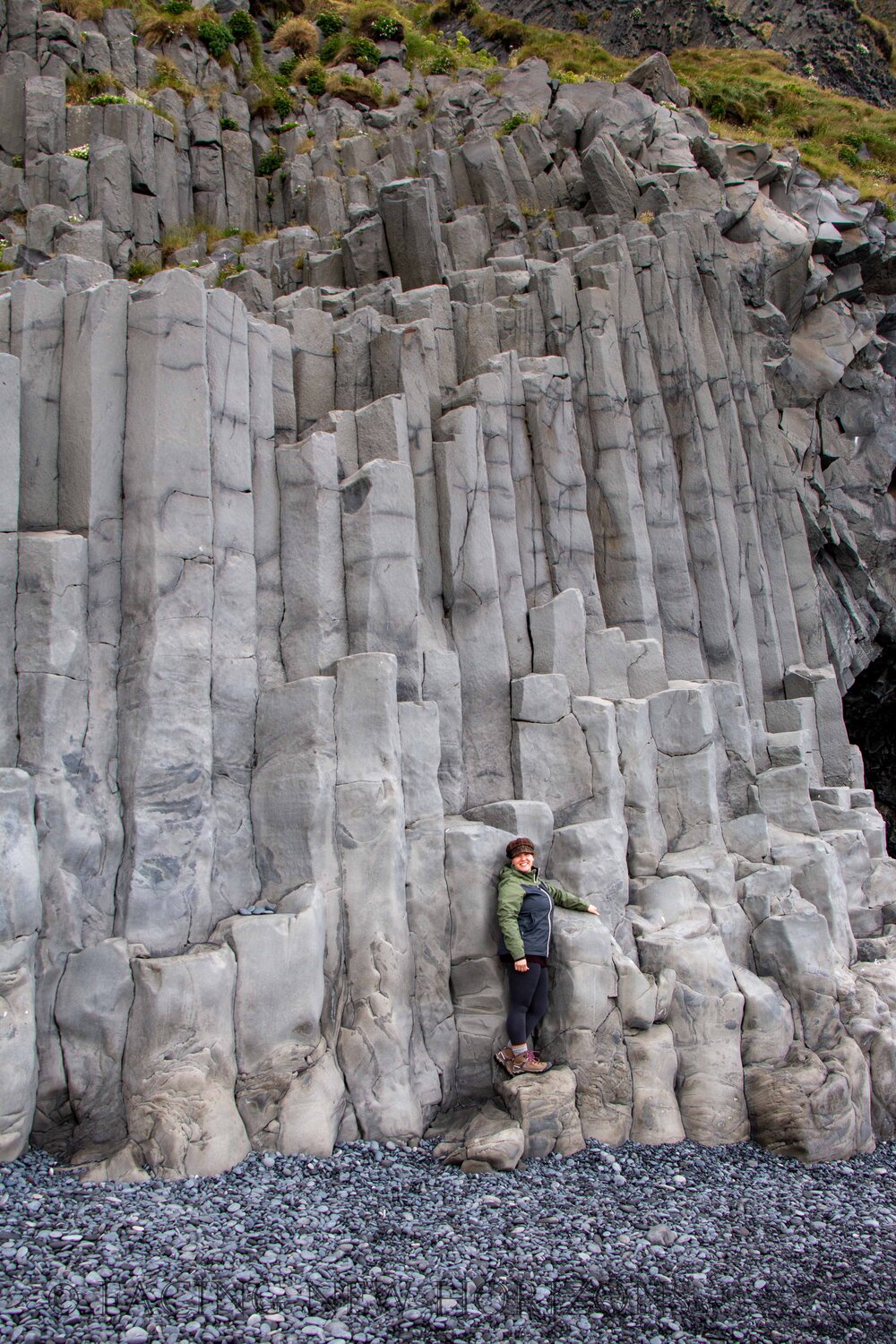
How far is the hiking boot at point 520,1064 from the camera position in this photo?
1033 centimetres

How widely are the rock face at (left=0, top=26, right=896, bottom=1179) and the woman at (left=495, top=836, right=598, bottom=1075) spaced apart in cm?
30

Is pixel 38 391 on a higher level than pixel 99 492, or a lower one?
higher

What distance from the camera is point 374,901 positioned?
10484 mm

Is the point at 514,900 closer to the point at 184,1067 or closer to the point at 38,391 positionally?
the point at 184,1067

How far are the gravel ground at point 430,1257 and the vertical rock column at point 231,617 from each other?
283 cm

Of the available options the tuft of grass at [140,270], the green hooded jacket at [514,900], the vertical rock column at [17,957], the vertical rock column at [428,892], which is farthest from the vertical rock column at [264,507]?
the tuft of grass at [140,270]

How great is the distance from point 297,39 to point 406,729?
2850 centimetres

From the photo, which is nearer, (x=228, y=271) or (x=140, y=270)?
(x=228, y=271)

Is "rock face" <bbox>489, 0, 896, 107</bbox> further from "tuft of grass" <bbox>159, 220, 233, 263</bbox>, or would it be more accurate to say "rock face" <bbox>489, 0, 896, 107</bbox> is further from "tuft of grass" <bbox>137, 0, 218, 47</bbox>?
"tuft of grass" <bbox>159, 220, 233, 263</bbox>

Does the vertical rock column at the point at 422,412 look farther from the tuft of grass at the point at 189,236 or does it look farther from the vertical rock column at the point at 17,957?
the tuft of grass at the point at 189,236

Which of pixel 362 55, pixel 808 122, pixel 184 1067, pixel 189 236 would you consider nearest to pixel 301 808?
pixel 184 1067

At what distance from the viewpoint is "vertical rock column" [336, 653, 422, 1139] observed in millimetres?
A: 10078

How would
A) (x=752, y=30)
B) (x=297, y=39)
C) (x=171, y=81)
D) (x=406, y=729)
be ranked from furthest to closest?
(x=752, y=30), (x=297, y=39), (x=171, y=81), (x=406, y=729)

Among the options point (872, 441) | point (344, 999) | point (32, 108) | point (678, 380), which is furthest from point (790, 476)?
point (32, 108)
